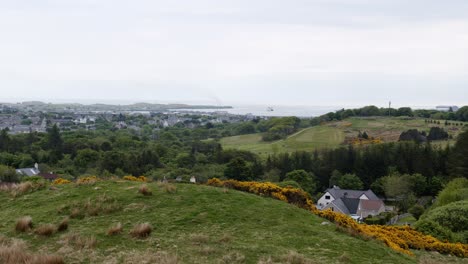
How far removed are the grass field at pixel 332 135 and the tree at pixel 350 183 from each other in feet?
86.8

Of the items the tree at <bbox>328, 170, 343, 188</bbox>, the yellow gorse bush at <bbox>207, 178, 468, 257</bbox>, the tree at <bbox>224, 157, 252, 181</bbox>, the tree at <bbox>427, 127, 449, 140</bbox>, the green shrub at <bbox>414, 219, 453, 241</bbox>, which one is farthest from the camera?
the tree at <bbox>427, 127, 449, 140</bbox>

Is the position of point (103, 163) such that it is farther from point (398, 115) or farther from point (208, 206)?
point (398, 115)

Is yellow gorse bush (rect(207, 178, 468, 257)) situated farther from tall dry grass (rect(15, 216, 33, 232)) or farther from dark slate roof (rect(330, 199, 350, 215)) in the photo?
dark slate roof (rect(330, 199, 350, 215))

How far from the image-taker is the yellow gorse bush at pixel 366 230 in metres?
12.5

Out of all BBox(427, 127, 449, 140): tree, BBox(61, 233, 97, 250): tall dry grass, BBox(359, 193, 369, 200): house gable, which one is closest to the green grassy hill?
BBox(61, 233, 97, 250): tall dry grass

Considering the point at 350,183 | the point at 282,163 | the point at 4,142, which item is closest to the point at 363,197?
Result: the point at 350,183

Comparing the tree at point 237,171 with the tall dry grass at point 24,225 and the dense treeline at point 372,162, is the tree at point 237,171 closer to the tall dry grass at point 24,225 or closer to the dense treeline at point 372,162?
the dense treeline at point 372,162

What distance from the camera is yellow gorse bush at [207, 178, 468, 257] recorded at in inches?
493

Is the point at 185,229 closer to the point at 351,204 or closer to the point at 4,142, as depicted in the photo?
the point at 351,204

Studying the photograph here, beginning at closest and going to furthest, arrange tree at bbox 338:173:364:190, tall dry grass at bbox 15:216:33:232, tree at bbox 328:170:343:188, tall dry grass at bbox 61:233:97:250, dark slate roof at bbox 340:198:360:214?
tall dry grass at bbox 61:233:97:250, tall dry grass at bbox 15:216:33:232, dark slate roof at bbox 340:198:360:214, tree at bbox 338:173:364:190, tree at bbox 328:170:343:188

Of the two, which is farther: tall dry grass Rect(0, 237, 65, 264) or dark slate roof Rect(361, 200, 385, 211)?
dark slate roof Rect(361, 200, 385, 211)

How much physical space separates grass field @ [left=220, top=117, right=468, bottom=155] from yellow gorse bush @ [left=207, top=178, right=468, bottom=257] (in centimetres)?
7579

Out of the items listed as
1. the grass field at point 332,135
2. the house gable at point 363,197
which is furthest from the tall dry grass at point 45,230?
the grass field at point 332,135

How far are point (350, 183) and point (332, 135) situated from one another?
158ft
